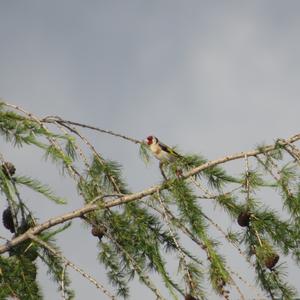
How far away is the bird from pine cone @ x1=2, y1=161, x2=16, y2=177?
3.72 feet

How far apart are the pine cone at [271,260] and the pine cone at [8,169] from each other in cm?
178

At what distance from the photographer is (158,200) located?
470 centimetres

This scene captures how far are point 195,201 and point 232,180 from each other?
468mm

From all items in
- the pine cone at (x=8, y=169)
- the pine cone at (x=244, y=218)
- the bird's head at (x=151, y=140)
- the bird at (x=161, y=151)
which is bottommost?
the pine cone at (x=244, y=218)

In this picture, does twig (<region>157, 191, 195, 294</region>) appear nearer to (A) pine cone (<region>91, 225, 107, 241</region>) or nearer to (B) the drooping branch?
(B) the drooping branch

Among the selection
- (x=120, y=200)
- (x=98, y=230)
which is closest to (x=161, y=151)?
(x=120, y=200)

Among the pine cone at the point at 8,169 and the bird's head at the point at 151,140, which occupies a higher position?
the bird's head at the point at 151,140

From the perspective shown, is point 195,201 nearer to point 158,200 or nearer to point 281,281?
point 158,200

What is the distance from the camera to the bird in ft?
16.9

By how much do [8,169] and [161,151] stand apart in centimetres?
124

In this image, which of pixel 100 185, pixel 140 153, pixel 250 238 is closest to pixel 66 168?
pixel 100 185

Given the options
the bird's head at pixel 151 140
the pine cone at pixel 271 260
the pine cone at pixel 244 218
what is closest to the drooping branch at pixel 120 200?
the pine cone at pixel 244 218

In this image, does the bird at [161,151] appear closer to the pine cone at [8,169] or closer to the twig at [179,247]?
the twig at [179,247]

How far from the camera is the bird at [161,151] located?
5.14m
